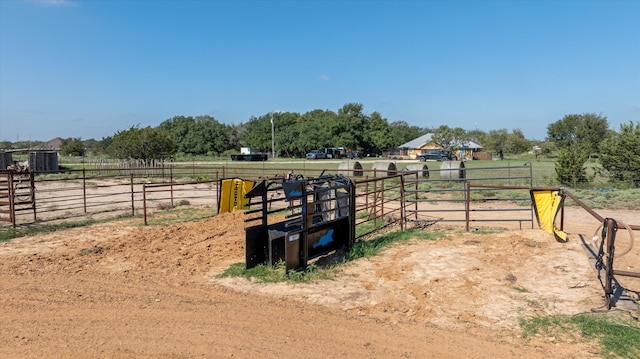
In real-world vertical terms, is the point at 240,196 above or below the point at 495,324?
above

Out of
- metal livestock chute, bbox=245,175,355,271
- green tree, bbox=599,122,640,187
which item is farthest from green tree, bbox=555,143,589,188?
metal livestock chute, bbox=245,175,355,271

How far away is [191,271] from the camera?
260 inches

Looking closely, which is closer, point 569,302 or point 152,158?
point 569,302

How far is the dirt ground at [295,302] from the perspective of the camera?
3.96 metres

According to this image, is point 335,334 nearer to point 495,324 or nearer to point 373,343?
point 373,343

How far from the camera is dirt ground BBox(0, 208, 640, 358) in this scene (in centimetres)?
396

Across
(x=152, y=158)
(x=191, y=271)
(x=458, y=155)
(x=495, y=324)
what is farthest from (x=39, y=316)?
(x=458, y=155)

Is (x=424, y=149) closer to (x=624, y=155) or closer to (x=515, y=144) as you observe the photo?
(x=515, y=144)

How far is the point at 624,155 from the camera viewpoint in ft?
63.6

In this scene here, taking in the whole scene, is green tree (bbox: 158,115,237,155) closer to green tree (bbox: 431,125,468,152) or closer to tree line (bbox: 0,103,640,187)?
tree line (bbox: 0,103,640,187)

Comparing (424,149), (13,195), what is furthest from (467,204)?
(424,149)

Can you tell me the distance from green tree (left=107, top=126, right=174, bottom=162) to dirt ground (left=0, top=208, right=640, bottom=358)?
32037 millimetres

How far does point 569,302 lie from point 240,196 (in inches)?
365

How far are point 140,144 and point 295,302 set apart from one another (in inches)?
1473
